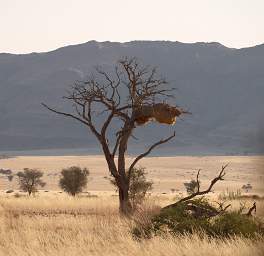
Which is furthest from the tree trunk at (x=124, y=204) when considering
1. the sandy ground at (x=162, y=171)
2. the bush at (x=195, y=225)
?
the sandy ground at (x=162, y=171)

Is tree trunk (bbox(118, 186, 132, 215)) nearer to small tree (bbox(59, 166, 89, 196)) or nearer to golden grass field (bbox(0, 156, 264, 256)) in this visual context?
golden grass field (bbox(0, 156, 264, 256))

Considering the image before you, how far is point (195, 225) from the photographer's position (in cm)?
1112

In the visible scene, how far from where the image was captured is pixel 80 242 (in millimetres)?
10570

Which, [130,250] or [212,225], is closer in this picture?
[130,250]

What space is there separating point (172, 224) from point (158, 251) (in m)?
2.57

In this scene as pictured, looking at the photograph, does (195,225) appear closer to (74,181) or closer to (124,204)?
(124,204)

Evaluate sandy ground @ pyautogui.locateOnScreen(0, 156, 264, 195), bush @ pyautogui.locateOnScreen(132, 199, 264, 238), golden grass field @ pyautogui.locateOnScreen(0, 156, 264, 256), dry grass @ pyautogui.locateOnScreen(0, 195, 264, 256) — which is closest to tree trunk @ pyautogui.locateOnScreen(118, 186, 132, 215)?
golden grass field @ pyautogui.locateOnScreen(0, 156, 264, 256)

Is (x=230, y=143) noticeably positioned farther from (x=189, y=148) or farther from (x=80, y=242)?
(x=80, y=242)

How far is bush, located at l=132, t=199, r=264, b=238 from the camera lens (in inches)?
425

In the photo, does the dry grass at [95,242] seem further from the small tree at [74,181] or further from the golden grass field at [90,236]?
the small tree at [74,181]

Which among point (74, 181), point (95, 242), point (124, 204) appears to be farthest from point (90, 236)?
point (74, 181)

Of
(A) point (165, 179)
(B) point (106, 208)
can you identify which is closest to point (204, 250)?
(B) point (106, 208)

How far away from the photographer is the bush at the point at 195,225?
35.4 ft

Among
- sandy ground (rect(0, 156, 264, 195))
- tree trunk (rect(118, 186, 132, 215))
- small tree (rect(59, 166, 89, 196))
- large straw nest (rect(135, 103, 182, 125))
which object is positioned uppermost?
large straw nest (rect(135, 103, 182, 125))
